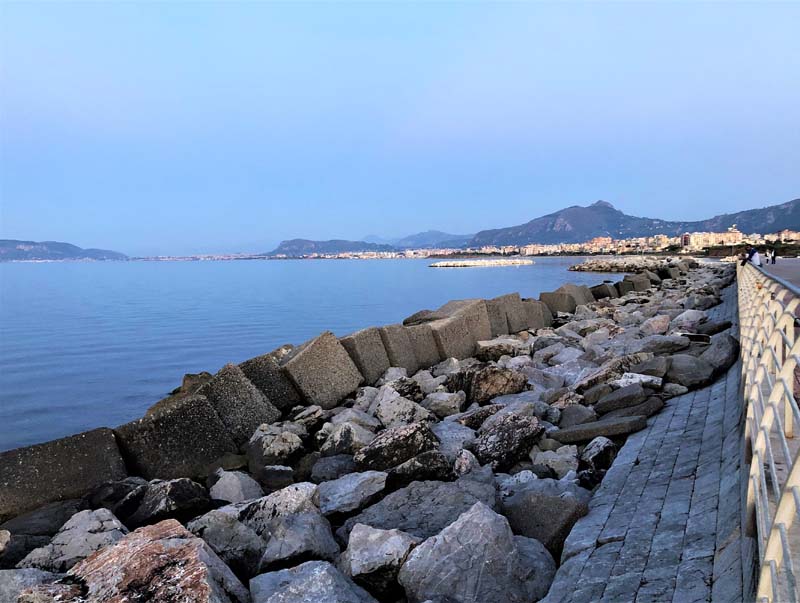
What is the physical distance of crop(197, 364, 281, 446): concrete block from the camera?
705 centimetres

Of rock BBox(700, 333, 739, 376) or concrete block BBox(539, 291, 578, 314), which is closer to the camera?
rock BBox(700, 333, 739, 376)

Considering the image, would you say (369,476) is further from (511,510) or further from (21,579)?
(21,579)

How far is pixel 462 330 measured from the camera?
37.8 feet

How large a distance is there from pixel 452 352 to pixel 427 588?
7.69 metres

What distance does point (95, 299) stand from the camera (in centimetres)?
3744

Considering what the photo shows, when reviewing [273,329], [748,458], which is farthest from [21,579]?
[273,329]

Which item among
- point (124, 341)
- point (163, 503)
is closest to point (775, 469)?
point (163, 503)

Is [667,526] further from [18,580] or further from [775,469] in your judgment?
[18,580]

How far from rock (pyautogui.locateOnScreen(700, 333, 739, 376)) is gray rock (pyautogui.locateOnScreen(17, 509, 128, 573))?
19.8 ft

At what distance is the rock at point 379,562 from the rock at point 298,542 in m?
0.29

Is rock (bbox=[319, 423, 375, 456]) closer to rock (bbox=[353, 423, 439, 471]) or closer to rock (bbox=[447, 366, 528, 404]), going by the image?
rock (bbox=[353, 423, 439, 471])

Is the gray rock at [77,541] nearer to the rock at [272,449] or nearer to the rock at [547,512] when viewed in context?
the rock at [272,449]

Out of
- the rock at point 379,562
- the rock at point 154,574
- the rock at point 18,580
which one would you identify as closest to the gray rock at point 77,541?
the rock at point 18,580

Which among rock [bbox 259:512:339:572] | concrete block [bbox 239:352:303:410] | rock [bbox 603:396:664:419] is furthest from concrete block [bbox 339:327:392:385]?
rock [bbox 259:512:339:572]
